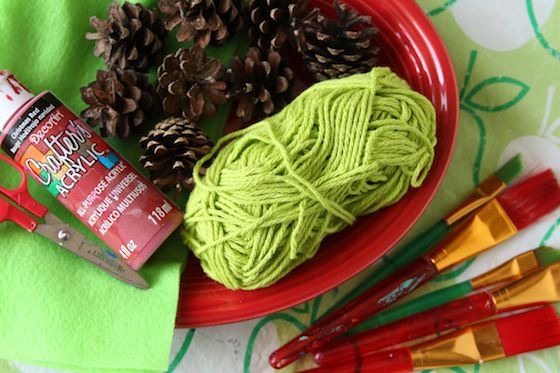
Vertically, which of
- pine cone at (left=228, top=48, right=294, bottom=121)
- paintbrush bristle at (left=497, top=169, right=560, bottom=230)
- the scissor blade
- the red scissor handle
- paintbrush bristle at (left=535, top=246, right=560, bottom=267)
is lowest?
paintbrush bristle at (left=535, top=246, right=560, bottom=267)

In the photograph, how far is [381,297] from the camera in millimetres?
555

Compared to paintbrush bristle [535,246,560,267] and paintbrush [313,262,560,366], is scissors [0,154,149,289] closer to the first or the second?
paintbrush [313,262,560,366]

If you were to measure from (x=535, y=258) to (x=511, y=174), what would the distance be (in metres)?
0.09

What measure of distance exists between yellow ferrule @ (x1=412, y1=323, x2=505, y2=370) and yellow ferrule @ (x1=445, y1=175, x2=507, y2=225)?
0.38ft

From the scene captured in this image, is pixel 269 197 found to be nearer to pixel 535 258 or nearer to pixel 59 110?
pixel 59 110

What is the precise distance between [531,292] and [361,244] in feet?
0.65

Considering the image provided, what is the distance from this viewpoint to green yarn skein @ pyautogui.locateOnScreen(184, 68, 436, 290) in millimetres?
448

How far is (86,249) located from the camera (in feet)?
1.60

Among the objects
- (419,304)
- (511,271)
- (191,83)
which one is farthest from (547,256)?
(191,83)

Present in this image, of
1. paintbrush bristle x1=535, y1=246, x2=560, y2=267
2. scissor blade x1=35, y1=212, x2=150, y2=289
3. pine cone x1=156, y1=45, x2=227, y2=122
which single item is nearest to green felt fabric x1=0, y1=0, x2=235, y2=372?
scissor blade x1=35, y1=212, x2=150, y2=289

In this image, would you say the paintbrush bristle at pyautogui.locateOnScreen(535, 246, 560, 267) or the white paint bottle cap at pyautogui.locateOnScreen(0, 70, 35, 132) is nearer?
the white paint bottle cap at pyautogui.locateOnScreen(0, 70, 35, 132)

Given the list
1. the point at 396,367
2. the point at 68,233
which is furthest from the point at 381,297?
the point at 68,233

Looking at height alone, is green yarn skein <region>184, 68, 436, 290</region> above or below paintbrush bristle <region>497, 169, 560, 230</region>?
above

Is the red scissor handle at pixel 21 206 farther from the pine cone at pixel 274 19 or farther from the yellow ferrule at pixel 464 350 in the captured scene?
the yellow ferrule at pixel 464 350
